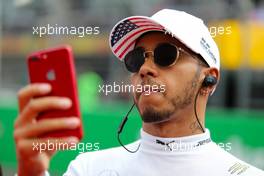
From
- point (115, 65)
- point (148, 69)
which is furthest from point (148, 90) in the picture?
point (115, 65)

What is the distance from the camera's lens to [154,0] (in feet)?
35.4

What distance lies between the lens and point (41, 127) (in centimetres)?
190

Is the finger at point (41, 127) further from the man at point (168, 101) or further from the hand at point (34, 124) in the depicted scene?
the man at point (168, 101)

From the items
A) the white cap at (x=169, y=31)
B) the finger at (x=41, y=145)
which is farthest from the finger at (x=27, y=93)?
the white cap at (x=169, y=31)

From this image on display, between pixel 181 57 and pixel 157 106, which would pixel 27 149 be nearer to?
pixel 157 106

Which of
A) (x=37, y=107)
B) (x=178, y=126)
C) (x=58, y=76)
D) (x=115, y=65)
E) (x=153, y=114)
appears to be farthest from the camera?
(x=115, y=65)

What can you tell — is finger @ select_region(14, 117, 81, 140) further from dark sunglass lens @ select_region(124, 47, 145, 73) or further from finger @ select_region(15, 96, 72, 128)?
dark sunglass lens @ select_region(124, 47, 145, 73)

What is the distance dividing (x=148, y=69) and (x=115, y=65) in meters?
8.42

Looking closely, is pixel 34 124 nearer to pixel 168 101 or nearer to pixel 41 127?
pixel 41 127

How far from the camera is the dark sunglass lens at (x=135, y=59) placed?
9.32 feet

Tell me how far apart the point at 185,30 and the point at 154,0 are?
807 cm

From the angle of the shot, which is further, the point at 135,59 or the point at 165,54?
the point at 135,59

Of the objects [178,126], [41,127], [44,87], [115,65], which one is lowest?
[115,65]

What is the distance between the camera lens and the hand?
6.24 feet
